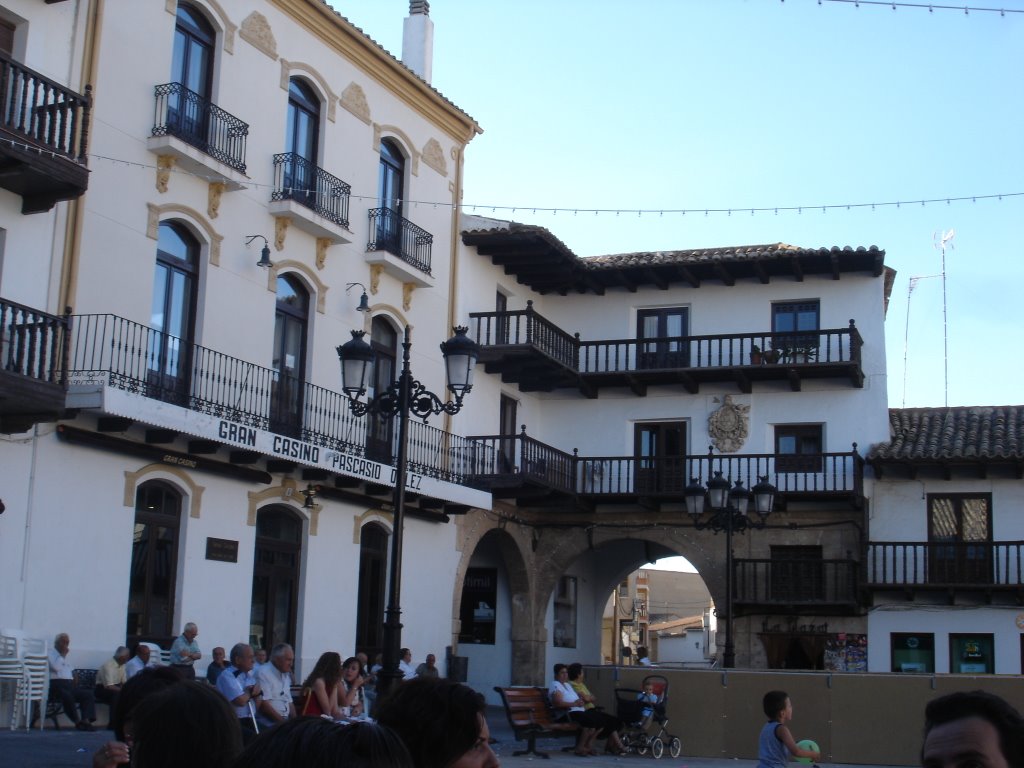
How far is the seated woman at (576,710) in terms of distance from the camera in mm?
19109

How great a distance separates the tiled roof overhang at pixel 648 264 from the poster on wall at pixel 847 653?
7.76 m

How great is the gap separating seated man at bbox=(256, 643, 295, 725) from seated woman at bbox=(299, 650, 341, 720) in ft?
2.57

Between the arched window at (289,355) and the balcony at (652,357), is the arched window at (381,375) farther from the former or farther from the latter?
the balcony at (652,357)

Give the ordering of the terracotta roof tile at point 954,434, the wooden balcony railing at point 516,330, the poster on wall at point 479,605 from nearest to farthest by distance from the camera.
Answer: the wooden balcony railing at point 516,330 → the terracotta roof tile at point 954,434 → the poster on wall at point 479,605

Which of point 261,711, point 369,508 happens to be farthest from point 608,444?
point 261,711

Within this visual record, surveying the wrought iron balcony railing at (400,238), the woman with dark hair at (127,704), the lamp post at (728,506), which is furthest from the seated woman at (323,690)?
the wrought iron balcony railing at (400,238)

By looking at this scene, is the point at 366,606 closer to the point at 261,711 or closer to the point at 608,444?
the point at 608,444

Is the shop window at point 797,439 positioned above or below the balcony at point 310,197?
below

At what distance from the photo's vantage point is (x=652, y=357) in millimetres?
31250

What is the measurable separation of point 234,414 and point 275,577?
10.3ft

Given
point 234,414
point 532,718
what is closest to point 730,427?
point 532,718

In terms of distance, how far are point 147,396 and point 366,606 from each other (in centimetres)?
746

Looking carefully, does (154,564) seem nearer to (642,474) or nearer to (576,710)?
(576,710)

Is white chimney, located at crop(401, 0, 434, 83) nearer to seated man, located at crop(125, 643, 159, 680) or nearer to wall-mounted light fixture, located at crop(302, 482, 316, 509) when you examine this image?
wall-mounted light fixture, located at crop(302, 482, 316, 509)
